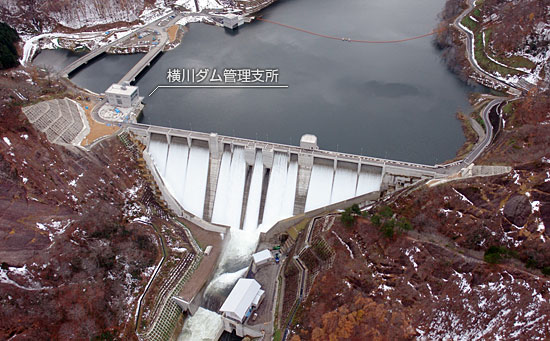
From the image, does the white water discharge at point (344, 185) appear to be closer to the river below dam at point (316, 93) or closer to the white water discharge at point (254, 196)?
the river below dam at point (316, 93)

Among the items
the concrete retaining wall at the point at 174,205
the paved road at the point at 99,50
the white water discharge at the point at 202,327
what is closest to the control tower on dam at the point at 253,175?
the concrete retaining wall at the point at 174,205

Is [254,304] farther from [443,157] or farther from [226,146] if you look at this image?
[443,157]

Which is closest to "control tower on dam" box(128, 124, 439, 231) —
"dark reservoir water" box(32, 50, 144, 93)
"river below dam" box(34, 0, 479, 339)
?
"river below dam" box(34, 0, 479, 339)

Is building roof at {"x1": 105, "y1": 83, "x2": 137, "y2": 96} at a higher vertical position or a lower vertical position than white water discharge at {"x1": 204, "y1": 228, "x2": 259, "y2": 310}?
higher

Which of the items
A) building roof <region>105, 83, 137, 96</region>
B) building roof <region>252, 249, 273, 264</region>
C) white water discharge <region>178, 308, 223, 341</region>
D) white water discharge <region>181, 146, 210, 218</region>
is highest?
building roof <region>105, 83, 137, 96</region>

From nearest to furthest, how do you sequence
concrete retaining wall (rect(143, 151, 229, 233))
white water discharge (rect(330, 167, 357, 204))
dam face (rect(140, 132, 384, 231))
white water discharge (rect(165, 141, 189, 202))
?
1. white water discharge (rect(330, 167, 357, 204))
2. dam face (rect(140, 132, 384, 231))
3. concrete retaining wall (rect(143, 151, 229, 233))
4. white water discharge (rect(165, 141, 189, 202))

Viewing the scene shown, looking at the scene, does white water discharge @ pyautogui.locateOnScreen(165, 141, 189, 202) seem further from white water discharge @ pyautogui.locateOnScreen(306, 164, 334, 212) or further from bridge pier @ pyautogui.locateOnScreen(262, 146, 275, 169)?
white water discharge @ pyautogui.locateOnScreen(306, 164, 334, 212)

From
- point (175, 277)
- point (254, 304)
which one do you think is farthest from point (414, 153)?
point (175, 277)

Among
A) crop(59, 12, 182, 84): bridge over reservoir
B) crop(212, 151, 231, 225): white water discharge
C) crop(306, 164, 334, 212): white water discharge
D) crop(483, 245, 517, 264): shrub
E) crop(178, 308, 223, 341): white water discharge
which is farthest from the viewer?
crop(59, 12, 182, 84): bridge over reservoir
